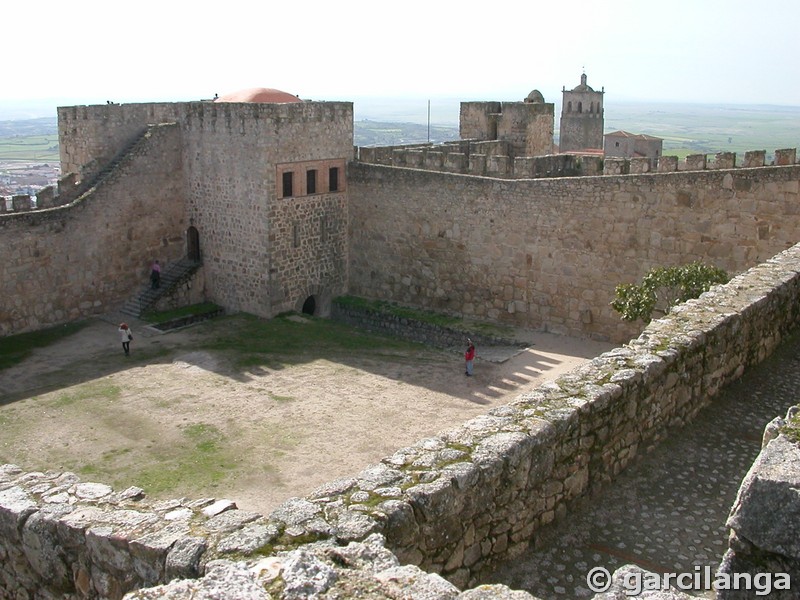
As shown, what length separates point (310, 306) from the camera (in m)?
19.3

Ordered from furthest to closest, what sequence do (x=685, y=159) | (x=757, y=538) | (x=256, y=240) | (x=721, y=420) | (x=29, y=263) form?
(x=256, y=240), (x=29, y=263), (x=685, y=159), (x=721, y=420), (x=757, y=538)

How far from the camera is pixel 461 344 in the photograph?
55.1ft

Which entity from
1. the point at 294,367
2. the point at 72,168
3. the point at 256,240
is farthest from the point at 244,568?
the point at 72,168

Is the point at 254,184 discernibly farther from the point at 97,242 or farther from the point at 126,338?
the point at 126,338

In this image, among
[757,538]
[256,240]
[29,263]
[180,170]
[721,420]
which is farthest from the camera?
[180,170]

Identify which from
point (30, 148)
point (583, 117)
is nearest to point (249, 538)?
point (583, 117)

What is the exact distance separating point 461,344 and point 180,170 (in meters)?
7.62

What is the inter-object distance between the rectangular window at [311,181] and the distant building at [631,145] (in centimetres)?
2247

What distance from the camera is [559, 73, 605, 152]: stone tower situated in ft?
171

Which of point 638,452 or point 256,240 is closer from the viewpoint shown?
point 638,452

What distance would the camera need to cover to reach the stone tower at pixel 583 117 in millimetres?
52125

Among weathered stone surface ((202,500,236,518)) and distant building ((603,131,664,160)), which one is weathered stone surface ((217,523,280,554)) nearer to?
weathered stone surface ((202,500,236,518))

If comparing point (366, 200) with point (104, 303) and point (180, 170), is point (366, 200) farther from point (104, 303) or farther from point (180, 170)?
point (104, 303)

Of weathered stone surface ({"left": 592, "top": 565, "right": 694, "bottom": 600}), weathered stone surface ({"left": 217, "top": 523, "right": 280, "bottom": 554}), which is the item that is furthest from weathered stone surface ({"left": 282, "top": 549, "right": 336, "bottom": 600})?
weathered stone surface ({"left": 592, "top": 565, "right": 694, "bottom": 600})
